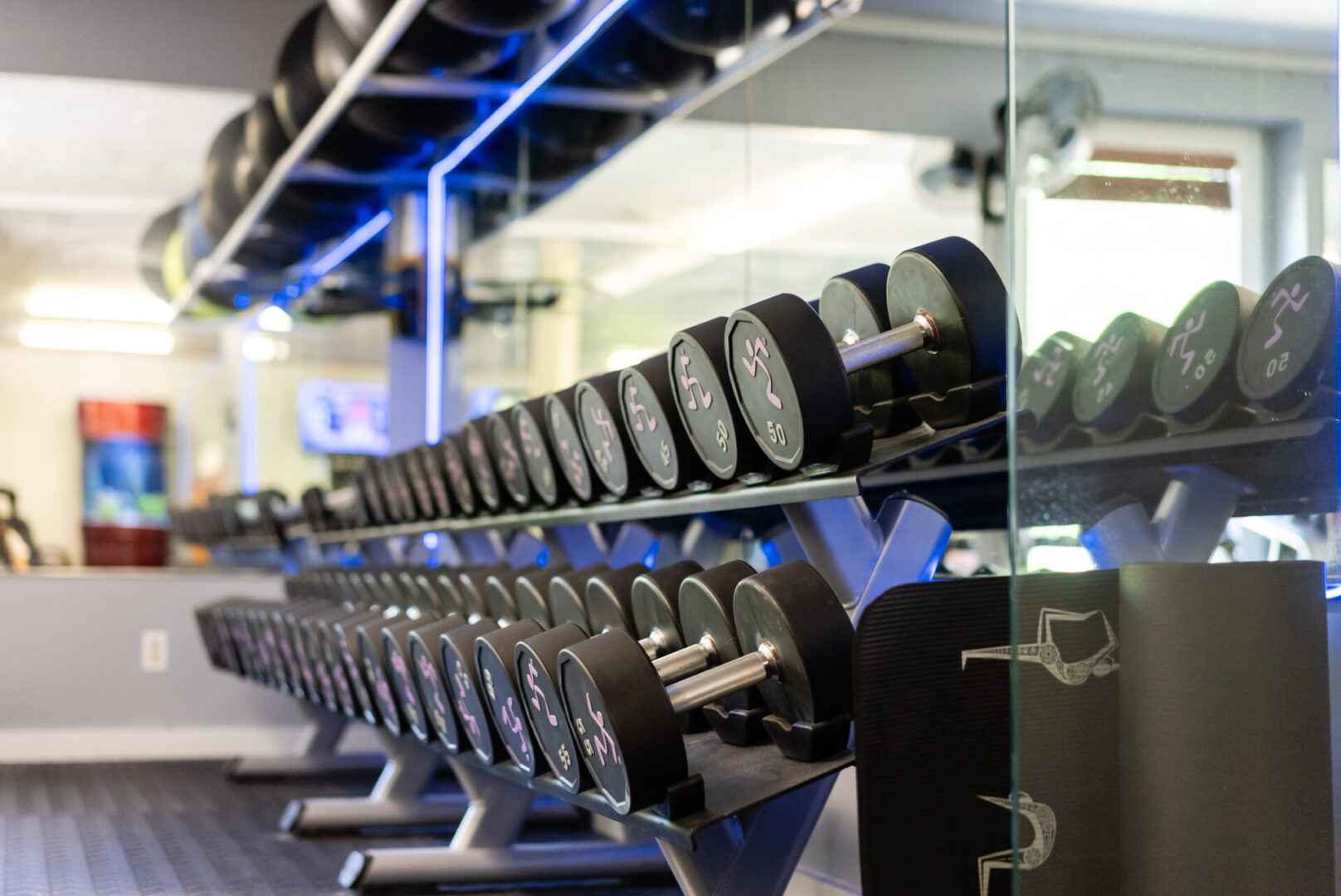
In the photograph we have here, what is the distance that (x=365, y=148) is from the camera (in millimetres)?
3467

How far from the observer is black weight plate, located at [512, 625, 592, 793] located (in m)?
1.42

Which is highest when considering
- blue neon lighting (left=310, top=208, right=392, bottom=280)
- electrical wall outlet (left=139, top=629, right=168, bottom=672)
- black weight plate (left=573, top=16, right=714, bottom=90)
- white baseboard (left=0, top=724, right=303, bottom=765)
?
black weight plate (left=573, top=16, right=714, bottom=90)

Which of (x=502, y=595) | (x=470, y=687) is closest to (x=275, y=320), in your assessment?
(x=502, y=595)

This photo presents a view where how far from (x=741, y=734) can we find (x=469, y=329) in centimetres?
285

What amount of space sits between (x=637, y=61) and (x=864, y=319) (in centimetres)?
167

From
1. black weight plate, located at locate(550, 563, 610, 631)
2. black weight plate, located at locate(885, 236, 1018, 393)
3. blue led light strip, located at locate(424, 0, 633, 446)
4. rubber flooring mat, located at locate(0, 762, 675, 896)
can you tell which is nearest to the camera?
black weight plate, located at locate(885, 236, 1018, 393)

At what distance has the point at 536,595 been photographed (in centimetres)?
204

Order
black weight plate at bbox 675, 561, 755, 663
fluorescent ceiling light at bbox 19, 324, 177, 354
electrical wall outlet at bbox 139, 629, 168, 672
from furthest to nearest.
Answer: fluorescent ceiling light at bbox 19, 324, 177, 354 < electrical wall outlet at bbox 139, 629, 168, 672 < black weight plate at bbox 675, 561, 755, 663

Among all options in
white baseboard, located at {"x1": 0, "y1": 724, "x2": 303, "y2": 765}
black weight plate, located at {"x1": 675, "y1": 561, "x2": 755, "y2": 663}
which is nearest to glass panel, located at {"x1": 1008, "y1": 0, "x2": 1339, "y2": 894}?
black weight plate, located at {"x1": 675, "y1": 561, "x2": 755, "y2": 663}

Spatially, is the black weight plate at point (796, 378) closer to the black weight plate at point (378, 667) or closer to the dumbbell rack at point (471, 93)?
the black weight plate at point (378, 667)

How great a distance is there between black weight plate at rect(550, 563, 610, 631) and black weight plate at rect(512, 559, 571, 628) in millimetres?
20

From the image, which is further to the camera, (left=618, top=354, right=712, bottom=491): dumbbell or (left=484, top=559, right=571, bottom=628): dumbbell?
(left=484, top=559, right=571, bottom=628): dumbbell

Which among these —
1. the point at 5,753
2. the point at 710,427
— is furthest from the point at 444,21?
the point at 5,753

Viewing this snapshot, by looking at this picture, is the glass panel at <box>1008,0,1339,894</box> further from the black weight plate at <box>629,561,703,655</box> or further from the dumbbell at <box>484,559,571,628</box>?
the dumbbell at <box>484,559,571,628</box>
